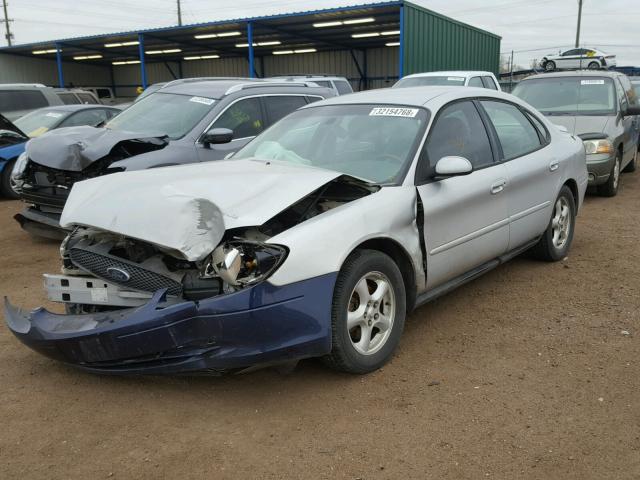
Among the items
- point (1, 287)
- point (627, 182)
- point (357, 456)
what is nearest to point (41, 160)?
point (1, 287)

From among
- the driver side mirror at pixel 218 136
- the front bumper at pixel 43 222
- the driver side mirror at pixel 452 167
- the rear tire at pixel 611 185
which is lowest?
the rear tire at pixel 611 185

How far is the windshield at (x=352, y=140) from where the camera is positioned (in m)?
3.96

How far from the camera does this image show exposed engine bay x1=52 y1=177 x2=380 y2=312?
298 cm

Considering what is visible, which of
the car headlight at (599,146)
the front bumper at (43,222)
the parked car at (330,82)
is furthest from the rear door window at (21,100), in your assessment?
the car headlight at (599,146)

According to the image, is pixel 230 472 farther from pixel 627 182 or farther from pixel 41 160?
pixel 627 182

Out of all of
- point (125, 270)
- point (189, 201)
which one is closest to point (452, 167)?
point (189, 201)

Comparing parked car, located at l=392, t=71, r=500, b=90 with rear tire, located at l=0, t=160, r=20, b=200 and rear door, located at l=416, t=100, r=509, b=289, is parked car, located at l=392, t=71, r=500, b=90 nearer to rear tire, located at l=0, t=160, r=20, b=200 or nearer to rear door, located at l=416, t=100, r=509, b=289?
rear tire, located at l=0, t=160, r=20, b=200

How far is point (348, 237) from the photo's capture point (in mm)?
3242

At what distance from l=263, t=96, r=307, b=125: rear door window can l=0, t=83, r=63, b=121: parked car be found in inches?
315

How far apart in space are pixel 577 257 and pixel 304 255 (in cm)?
386

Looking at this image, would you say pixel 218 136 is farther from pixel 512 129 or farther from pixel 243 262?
pixel 243 262

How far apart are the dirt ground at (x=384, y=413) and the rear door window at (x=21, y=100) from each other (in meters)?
10.7

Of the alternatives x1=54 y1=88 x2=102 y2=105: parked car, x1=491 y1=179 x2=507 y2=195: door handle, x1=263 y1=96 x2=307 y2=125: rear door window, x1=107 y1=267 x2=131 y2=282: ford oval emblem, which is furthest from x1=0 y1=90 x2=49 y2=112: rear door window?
x1=491 y1=179 x2=507 y2=195: door handle

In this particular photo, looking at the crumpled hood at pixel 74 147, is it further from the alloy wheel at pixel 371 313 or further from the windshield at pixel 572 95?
the windshield at pixel 572 95
